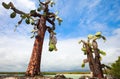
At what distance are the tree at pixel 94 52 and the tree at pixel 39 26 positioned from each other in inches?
140

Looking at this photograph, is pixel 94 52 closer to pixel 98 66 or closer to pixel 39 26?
pixel 98 66

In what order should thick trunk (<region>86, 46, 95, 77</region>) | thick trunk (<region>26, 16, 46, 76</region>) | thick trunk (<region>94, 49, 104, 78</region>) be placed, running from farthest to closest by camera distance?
thick trunk (<region>86, 46, 95, 77</region>) < thick trunk (<region>94, 49, 104, 78</region>) < thick trunk (<region>26, 16, 46, 76</region>)

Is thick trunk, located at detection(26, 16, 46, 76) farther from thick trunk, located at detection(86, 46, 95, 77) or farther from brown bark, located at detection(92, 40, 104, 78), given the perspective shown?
brown bark, located at detection(92, 40, 104, 78)

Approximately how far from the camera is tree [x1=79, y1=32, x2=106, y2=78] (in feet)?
58.7

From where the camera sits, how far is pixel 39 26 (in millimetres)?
16375

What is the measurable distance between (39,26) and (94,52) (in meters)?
5.68

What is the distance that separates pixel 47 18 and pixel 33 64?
4350mm

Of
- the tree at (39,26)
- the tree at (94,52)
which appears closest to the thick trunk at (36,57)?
the tree at (39,26)

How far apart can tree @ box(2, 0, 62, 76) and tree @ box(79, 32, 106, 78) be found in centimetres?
355

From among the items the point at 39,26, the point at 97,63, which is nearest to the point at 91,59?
the point at 97,63

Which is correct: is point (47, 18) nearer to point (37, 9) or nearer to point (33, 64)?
point (37, 9)

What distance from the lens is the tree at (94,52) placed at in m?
17.9

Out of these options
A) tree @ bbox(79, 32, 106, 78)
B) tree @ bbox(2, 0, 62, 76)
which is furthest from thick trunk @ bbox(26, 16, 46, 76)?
tree @ bbox(79, 32, 106, 78)

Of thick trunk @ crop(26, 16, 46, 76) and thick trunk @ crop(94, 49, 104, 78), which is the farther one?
thick trunk @ crop(94, 49, 104, 78)
